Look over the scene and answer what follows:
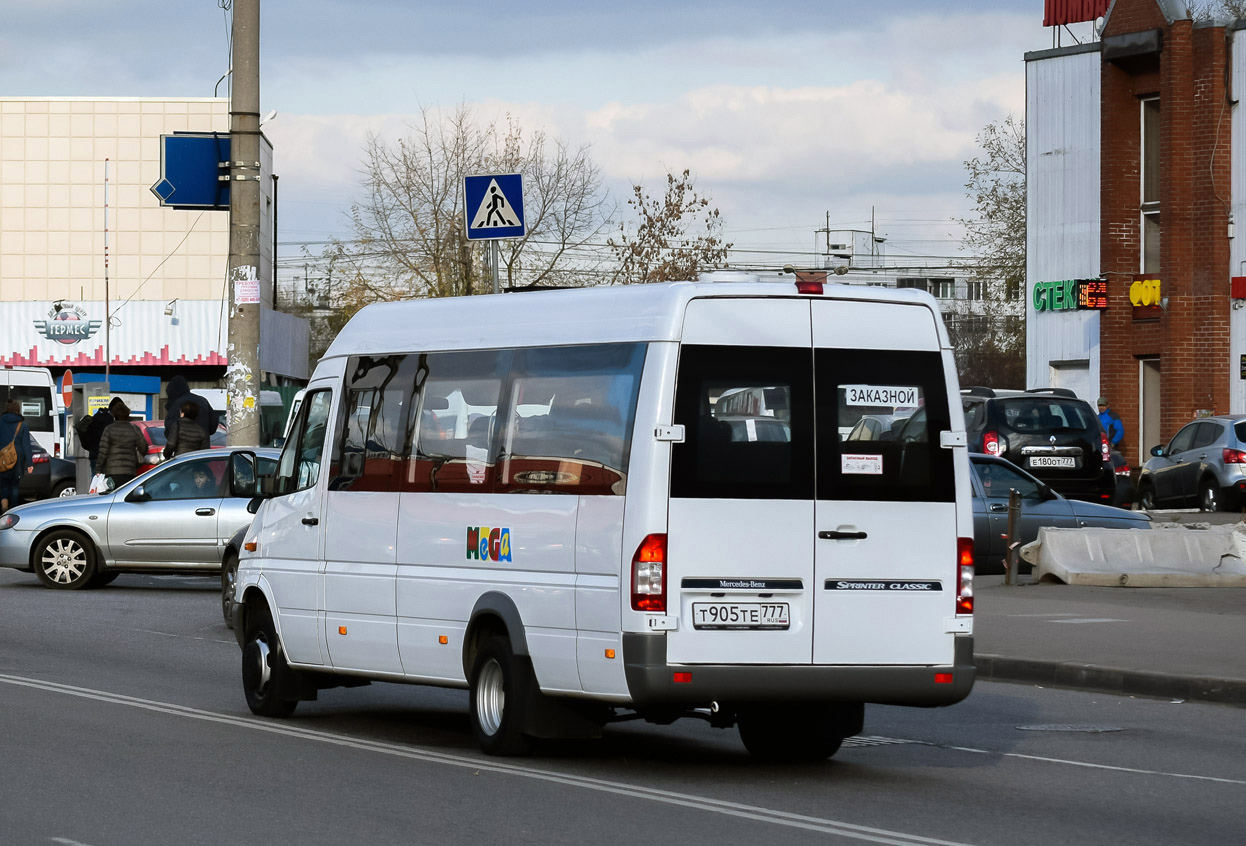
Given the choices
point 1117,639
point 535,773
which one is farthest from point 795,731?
point 1117,639

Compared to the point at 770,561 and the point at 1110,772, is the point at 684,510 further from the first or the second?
the point at 1110,772

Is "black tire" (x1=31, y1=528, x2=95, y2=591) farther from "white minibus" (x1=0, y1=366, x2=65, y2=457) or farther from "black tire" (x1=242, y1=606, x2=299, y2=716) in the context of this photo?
"white minibus" (x1=0, y1=366, x2=65, y2=457)

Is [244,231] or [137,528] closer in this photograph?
[137,528]

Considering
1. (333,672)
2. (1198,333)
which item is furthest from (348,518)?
(1198,333)

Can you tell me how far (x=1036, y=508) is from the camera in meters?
20.6

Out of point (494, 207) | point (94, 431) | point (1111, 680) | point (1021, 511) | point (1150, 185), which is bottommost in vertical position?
point (1111, 680)

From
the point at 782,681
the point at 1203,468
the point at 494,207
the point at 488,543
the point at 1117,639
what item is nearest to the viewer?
the point at 782,681

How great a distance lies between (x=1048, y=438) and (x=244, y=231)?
1110 cm

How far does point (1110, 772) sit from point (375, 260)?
44775mm

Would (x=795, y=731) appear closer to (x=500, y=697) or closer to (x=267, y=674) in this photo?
(x=500, y=697)

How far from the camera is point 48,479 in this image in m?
34.8

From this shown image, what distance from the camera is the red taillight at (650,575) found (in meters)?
8.43

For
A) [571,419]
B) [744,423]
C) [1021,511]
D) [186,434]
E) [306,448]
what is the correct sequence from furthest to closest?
[186,434], [1021,511], [306,448], [571,419], [744,423]

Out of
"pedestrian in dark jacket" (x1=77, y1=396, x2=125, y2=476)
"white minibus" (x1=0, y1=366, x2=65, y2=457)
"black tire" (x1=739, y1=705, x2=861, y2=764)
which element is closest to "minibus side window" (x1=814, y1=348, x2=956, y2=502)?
"black tire" (x1=739, y1=705, x2=861, y2=764)
